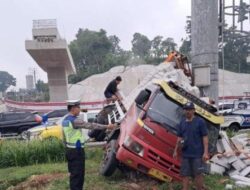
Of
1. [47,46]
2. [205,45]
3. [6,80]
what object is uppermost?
[47,46]

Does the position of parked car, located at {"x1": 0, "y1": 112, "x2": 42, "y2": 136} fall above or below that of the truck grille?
below

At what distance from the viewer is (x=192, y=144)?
253 inches

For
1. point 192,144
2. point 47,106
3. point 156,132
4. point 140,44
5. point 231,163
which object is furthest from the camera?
point 140,44

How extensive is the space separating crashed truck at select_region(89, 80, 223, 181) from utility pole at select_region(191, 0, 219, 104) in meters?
1.92

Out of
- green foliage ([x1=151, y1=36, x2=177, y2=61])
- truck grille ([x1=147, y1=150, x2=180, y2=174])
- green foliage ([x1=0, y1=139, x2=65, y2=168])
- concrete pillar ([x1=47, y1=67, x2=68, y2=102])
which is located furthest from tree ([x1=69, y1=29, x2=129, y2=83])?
truck grille ([x1=147, y1=150, x2=180, y2=174])

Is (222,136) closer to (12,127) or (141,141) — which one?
(141,141)

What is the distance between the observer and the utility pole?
920 centimetres

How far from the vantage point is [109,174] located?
313 inches

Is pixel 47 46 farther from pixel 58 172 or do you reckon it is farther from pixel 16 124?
pixel 58 172

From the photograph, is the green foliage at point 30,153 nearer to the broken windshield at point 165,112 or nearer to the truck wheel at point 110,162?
the truck wheel at point 110,162

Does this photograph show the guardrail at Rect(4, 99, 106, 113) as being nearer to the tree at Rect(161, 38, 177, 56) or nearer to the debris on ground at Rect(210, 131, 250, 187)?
the debris on ground at Rect(210, 131, 250, 187)

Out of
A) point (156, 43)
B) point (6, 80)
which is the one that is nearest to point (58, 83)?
point (156, 43)

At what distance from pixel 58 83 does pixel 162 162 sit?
112ft

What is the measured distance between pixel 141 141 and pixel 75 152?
1.41 metres
